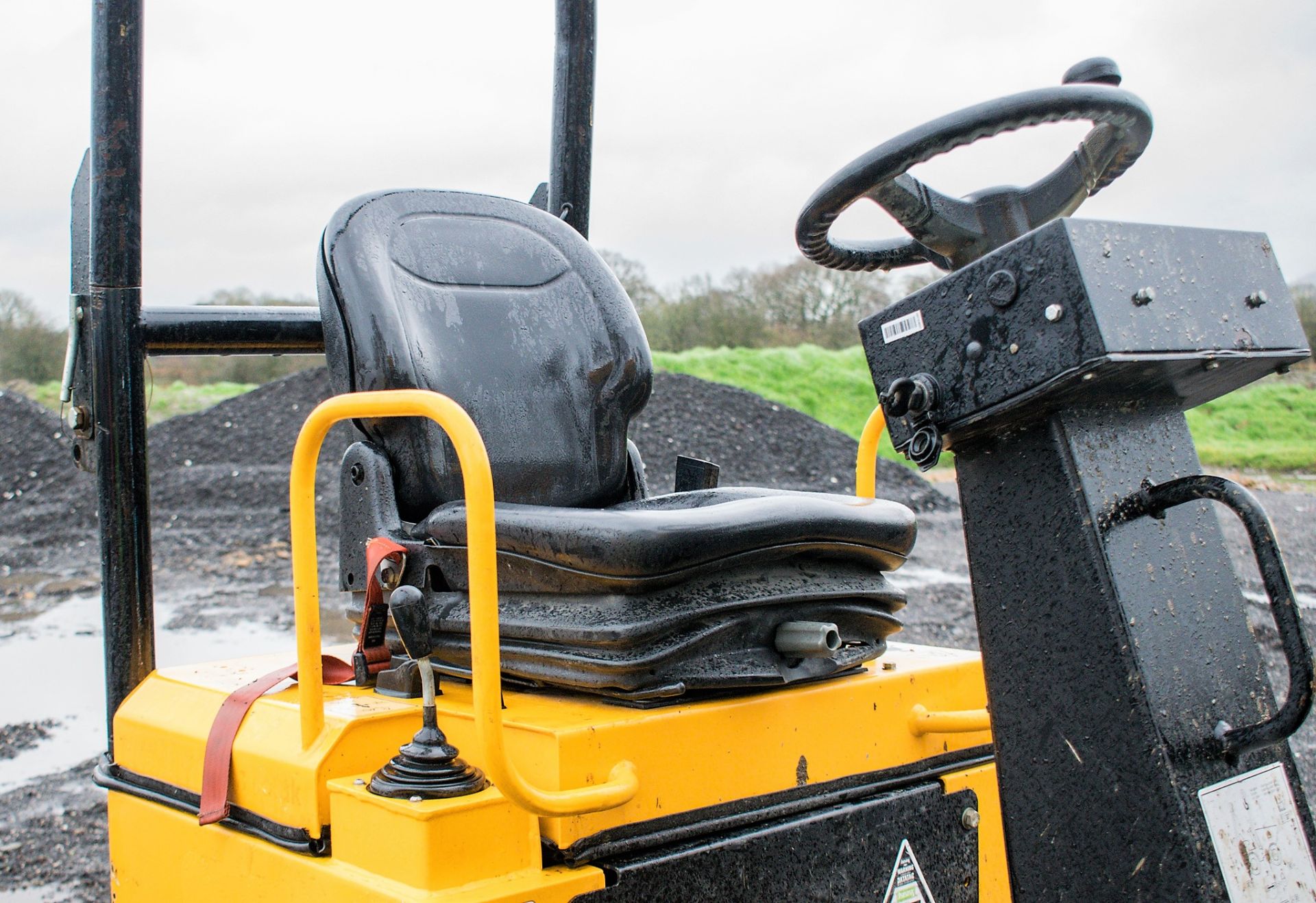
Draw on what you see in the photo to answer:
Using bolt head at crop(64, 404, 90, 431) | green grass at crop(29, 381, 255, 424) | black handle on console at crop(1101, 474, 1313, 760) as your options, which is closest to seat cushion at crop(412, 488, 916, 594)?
black handle on console at crop(1101, 474, 1313, 760)

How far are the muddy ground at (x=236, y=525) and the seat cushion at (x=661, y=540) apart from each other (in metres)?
2.04

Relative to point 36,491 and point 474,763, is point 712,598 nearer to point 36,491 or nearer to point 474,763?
point 474,763

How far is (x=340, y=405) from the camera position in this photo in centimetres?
153

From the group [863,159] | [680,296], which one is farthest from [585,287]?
[680,296]

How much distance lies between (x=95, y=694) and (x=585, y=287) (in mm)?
3591

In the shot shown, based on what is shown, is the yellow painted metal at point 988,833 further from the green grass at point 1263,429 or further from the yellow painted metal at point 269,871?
the green grass at point 1263,429

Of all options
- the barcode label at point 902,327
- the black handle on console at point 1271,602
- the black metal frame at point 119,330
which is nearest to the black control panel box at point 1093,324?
the barcode label at point 902,327

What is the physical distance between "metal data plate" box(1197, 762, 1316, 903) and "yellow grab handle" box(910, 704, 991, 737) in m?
0.65

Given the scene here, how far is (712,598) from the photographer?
5.41 ft

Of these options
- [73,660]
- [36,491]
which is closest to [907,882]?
[73,660]

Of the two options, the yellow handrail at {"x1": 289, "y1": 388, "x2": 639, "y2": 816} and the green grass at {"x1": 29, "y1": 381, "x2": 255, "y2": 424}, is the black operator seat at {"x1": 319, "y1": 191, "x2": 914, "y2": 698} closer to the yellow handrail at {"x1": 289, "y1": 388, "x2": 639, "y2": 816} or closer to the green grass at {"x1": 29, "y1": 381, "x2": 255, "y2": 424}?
the yellow handrail at {"x1": 289, "y1": 388, "x2": 639, "y2": 816}

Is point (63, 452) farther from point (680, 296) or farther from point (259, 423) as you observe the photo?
point (680, 296)

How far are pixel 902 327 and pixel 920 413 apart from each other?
0.10 meters

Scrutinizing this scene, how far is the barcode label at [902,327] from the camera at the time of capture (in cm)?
125
